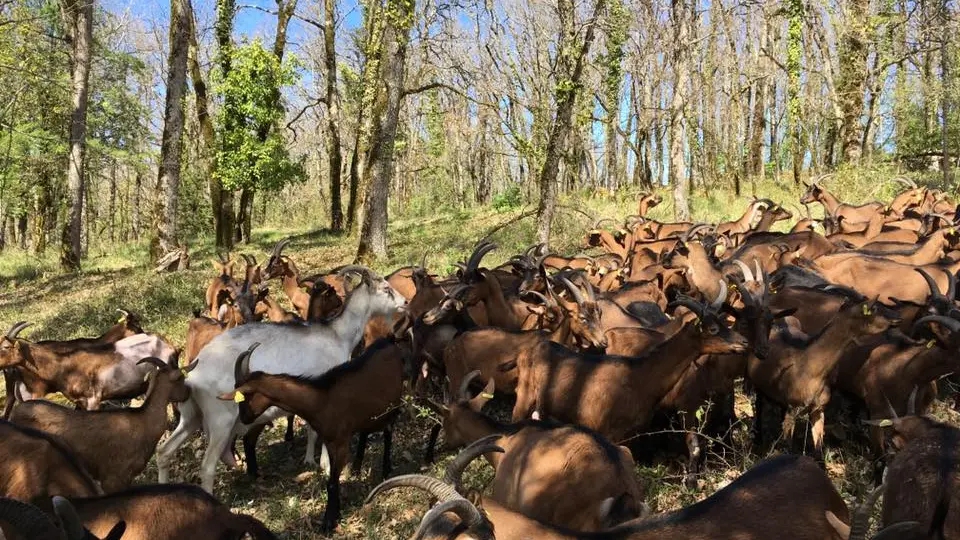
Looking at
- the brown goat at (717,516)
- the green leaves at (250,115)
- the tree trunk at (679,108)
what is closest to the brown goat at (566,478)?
the brown goat at (717,516)

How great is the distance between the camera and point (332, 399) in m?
6.64

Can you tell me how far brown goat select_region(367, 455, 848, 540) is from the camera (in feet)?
12.1

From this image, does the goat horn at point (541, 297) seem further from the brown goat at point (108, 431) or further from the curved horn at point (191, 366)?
the brown goat at point (108, 431)

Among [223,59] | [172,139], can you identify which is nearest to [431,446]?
[172,139]

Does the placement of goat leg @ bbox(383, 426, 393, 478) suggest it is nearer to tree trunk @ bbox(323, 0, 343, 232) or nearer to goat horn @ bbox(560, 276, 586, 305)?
goat horn @ bbox(560, 276, 586, 305)

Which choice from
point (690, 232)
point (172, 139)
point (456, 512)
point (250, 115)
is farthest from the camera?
point (250, 115)

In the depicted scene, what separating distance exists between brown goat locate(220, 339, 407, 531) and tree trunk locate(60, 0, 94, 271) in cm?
1688

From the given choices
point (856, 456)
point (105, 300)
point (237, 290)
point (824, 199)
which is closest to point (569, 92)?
point (824, 199)

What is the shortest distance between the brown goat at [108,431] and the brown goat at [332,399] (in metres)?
0.80

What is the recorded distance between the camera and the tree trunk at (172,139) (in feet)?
57.2

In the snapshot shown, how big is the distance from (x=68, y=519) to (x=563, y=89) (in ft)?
44.9

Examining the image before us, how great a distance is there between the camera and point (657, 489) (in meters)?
6.16

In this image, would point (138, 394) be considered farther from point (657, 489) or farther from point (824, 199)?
point (824, 199)

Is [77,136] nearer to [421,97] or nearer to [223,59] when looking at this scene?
[223,59]
